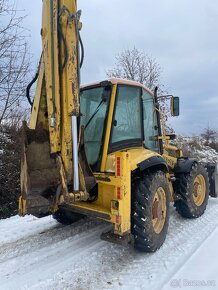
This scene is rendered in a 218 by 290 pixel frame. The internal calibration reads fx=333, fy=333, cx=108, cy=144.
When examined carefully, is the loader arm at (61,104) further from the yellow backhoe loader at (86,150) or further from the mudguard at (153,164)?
the mudguard at (153,164)

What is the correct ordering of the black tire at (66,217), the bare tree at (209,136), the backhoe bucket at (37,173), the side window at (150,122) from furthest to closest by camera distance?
the bare tree at (209,136), the black tire at (66,217), the side window at (150,122), the backhoe bucket at (37,173)

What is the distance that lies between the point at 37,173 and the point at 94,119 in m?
1.20

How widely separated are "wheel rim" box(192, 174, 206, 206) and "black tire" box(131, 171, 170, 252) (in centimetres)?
219

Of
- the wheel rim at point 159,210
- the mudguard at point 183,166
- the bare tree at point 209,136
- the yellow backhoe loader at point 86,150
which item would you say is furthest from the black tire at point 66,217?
the bare tree at point 209,136

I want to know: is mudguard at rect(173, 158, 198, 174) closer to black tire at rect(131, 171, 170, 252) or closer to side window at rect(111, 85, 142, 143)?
side window at rect(111, 85, 142, 143)

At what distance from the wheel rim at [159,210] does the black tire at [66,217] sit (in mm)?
1549

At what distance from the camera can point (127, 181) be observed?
427 cm

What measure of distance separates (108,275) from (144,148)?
2.18 meters

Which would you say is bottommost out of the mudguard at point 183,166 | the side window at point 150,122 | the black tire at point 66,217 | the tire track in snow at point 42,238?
the tire track in snow at point 42,238

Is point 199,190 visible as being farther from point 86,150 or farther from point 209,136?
point 209,136

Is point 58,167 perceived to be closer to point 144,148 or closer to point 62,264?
point 62,264

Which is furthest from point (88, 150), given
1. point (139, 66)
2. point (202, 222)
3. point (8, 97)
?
point (139, 66)

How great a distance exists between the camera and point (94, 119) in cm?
500

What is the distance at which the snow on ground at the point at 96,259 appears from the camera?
3785 millimetres
